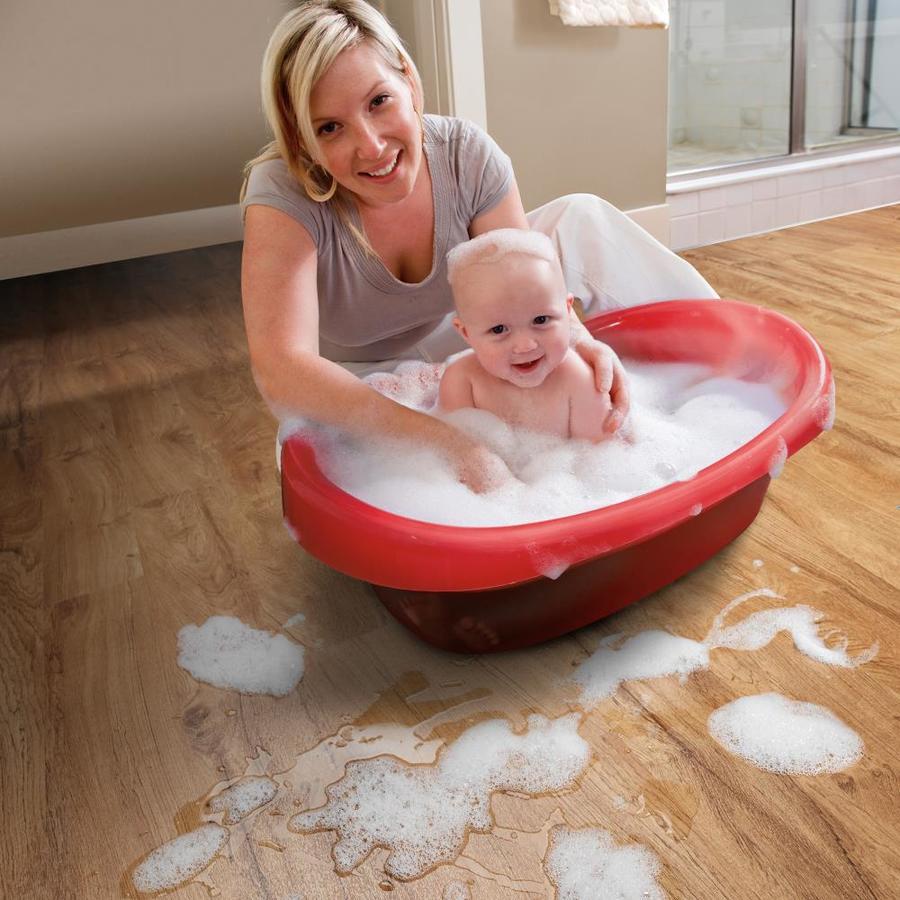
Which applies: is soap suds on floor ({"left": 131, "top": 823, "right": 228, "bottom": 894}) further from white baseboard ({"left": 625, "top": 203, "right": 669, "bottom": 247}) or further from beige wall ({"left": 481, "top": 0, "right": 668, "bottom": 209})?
white baseboard ({"left": 625, "top": 203, "right": 669, "bottom": 247})

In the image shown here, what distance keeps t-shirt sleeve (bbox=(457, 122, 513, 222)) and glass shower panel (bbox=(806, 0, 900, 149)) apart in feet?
7.84

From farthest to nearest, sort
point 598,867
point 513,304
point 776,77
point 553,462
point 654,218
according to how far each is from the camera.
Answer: point 776,77, point 654,218, point 553,462, point 513,304, point 598,867

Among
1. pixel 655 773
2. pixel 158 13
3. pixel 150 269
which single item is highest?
pixel 158 13

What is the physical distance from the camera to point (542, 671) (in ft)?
3.48

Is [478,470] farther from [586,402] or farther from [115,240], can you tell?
[115,240]

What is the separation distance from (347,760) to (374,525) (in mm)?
256

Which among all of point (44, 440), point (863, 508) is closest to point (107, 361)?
point (44, 440)

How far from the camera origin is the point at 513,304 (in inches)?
45.2

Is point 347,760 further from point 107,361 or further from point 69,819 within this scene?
point 107,361

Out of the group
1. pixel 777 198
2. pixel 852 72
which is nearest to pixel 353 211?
pixel 777 198

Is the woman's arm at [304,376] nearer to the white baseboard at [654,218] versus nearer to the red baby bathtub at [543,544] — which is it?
the red baby bathtub at [543,544]

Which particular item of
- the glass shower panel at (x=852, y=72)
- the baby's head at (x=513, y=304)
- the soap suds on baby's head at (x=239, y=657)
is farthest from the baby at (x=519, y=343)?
the glass shower panel at (x=852, y=72)

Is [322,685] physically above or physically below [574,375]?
below

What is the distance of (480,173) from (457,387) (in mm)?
389
